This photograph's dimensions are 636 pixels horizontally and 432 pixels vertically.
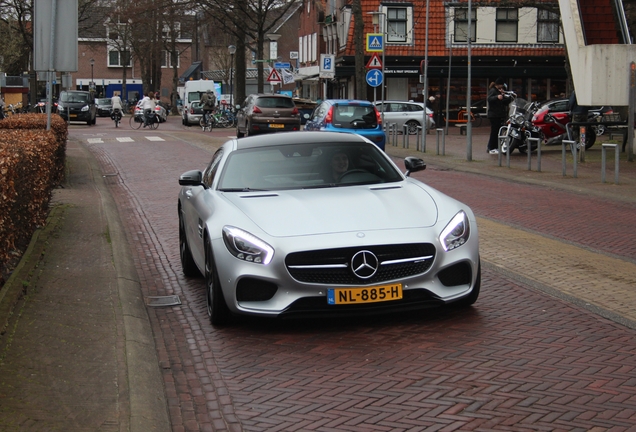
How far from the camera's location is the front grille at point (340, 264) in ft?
20.6

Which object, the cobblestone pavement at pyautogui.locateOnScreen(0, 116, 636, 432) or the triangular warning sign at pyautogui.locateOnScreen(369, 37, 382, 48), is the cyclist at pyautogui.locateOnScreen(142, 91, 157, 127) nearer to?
the triangular warning sign at pyautogui.locateOnScreen(369, 37, 382, 48)

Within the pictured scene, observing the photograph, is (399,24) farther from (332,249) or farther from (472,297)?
(332,249)

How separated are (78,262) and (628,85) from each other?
15.6m

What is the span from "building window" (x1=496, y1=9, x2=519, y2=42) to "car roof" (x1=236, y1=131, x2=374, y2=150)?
44025 mm

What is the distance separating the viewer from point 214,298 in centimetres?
671

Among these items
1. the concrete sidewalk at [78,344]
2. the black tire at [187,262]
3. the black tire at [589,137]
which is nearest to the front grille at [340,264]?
the concrete sidewalk at [78,344]

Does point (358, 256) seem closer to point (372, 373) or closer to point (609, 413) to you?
point (372, 373)

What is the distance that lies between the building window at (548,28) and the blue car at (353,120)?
94.1 ft

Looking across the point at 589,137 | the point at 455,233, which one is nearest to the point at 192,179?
the point at 455,233

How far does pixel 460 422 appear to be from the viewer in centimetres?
471

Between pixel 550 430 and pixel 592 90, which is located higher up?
pixel 592 90

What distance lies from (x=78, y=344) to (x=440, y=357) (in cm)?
229

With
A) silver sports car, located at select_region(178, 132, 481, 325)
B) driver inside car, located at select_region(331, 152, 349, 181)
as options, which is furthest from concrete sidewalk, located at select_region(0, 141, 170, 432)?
driver inside car, located at select_region(331, 152, 349, 181)

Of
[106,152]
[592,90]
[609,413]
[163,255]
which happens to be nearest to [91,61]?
[106,152]
